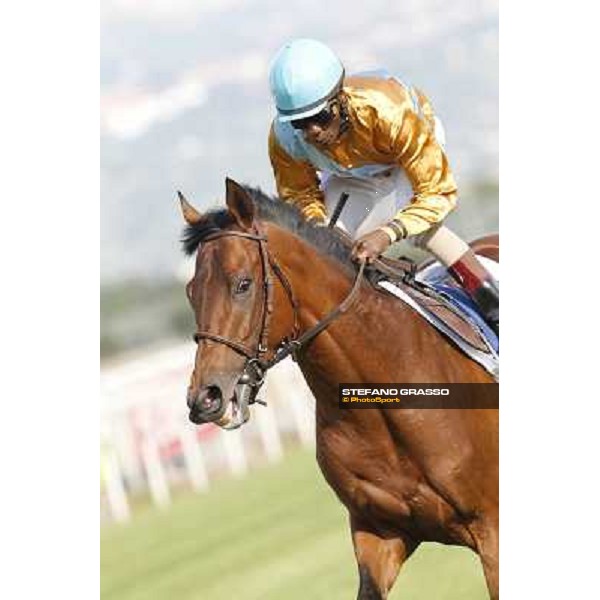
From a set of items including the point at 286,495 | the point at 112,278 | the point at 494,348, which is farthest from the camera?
the point at 286,495

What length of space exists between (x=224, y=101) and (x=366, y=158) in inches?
45.8

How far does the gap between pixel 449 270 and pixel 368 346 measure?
608 millimetres

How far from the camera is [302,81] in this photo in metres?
4.44

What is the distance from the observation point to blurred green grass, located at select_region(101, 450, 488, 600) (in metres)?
5.53

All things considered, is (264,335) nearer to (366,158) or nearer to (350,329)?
(350,329)

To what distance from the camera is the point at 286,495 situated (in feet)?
22.5

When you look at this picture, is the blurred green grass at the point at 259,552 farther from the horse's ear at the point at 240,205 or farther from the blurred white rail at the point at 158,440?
the horse's ear at the point at 240,205

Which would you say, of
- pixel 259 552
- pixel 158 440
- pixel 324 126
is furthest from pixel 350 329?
pixel 158 440

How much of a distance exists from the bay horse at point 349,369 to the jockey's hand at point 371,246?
0.04 metres

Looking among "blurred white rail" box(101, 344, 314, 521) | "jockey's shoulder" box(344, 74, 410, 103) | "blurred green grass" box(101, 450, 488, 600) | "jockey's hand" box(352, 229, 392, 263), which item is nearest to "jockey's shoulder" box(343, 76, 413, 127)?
"jockey's shoulder" box(344, 74, 410, 103)

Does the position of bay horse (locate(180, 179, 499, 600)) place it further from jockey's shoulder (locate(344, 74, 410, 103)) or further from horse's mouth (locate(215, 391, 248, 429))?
jockey's shoulder (locate(344, 74, 410, 103))

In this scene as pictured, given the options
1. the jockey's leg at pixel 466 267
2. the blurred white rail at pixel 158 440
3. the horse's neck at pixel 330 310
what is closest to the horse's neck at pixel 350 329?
the horse's neck at pixel 330 310
